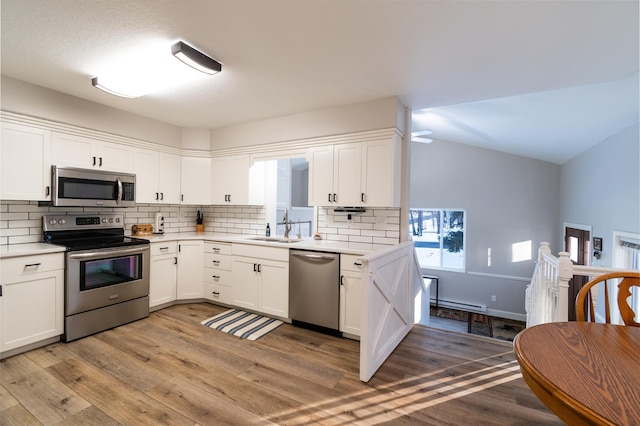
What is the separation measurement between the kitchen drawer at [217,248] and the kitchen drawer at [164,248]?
1.27ft

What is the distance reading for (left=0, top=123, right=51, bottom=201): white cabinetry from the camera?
2.65m

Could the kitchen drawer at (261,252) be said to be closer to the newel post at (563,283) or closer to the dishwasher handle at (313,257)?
the dishwasher handle at (313,257)

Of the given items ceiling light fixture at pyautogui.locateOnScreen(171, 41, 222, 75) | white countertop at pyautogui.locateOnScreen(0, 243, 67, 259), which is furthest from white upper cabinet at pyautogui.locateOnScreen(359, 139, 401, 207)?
white countertop at pyautogui.locateOnScreen(0, 243, 67, 259)

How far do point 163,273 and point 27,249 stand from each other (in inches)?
52.2

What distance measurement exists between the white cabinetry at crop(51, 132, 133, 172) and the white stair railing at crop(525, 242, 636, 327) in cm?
465

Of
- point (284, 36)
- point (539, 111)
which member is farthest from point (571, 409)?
point (539, 111)

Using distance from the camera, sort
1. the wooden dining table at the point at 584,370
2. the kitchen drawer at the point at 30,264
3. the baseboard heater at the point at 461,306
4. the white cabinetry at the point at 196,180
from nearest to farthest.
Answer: the wooden dining table at the point at 584,370, the kitchen drawer at the point at 30,264, the white cabinetry at the point at 196,180, the baseboard heater at the point at 461,306

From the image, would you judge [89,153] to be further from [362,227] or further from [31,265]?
[362,227]

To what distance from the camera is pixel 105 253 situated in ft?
9.99

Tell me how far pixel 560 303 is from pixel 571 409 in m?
1.99

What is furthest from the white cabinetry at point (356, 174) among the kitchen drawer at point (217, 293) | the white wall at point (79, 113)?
the white wall at point (79, 113)

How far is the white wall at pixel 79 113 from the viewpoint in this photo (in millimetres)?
2691

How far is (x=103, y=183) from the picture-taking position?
3314 mm

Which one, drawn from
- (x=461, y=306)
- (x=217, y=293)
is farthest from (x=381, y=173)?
(x=461, y=306)
